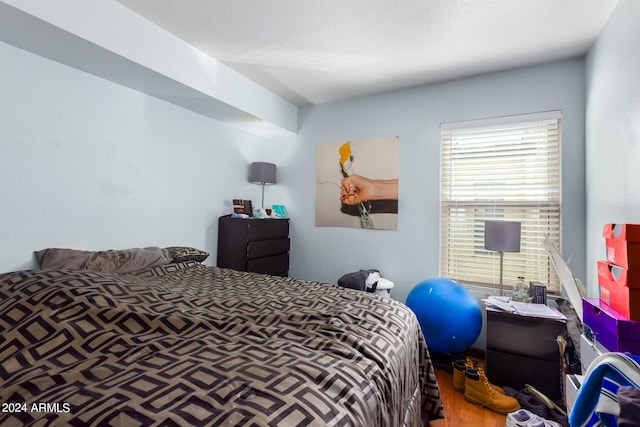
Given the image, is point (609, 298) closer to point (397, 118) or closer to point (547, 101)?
point (547, 101)

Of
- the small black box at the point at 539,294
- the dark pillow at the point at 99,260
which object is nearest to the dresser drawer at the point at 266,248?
the dark pillow at the point at 99,260

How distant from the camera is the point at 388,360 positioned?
118cm

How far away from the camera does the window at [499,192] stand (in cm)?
262

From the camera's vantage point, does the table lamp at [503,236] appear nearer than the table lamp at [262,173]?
Yes

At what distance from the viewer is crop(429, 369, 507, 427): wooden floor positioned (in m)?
1.87

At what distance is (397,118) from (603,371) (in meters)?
2.87

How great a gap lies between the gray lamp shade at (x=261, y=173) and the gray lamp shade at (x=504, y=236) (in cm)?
241

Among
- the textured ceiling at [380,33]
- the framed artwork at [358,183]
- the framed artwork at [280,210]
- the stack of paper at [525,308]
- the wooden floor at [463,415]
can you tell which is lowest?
the wooden floor at [463,415]

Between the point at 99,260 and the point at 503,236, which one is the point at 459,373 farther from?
the point at 99,260

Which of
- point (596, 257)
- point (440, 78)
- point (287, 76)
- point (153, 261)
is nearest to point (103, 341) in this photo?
point (153, 261)

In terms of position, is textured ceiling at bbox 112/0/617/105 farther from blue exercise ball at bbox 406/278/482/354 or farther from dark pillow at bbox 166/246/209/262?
blue exercise ball at bbox 406/278/482/354

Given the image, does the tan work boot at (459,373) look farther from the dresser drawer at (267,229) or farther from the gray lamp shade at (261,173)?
the gray lamp shade at (261,173)

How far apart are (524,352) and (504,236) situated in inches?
Result: 33.1

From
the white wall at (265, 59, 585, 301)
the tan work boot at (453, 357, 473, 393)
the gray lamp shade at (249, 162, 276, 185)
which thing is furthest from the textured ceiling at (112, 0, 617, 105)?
the tan work boot at (453, 357, 473, 393)
